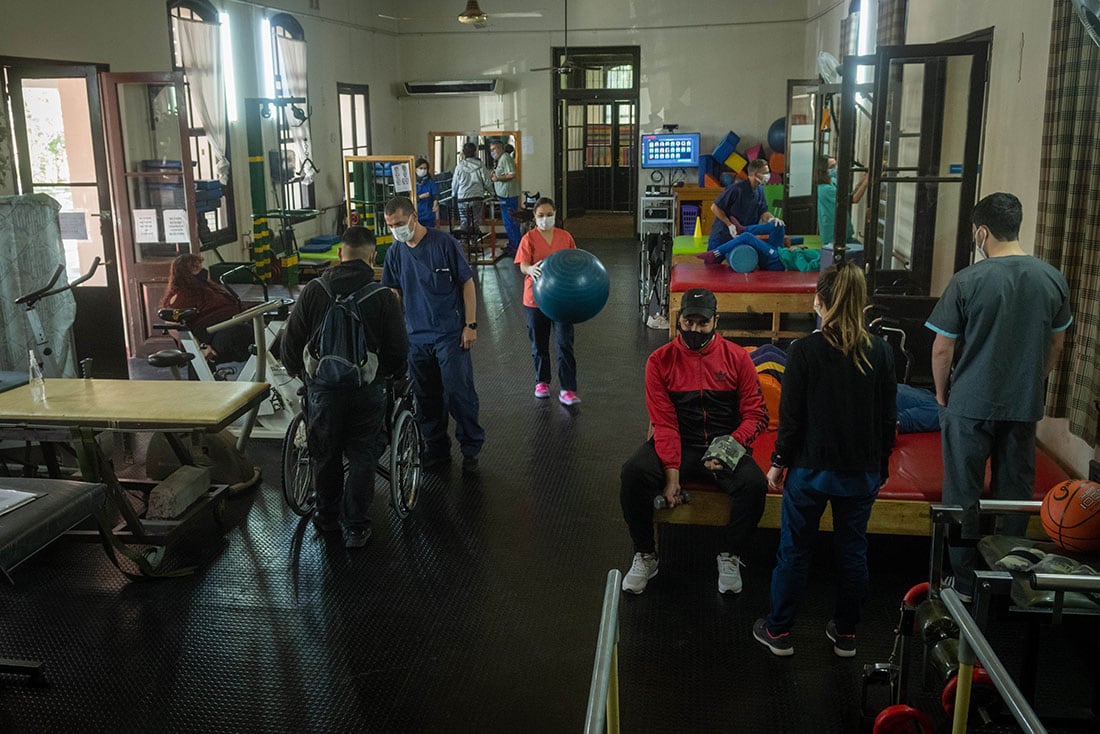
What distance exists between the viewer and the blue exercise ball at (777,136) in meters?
14.2

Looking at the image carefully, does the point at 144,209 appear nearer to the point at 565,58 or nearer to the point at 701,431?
the point at 701,431

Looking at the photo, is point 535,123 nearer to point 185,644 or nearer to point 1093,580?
point 185,644

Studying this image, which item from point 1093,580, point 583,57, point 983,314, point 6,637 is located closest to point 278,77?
point 583,57

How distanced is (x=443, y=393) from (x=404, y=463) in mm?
729

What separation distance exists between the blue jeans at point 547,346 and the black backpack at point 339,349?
7.06 feet

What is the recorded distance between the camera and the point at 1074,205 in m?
3.90

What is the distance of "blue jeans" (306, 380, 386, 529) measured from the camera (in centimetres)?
412

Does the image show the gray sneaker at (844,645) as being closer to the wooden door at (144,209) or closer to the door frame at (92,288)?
the door frame at (92,288)

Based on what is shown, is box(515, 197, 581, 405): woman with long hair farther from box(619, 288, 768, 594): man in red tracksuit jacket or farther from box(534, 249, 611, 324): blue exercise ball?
box(619, 288, 768, 594): man in red tracksuit jacket

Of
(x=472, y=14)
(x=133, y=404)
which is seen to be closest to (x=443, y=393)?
(x=133, y=404)

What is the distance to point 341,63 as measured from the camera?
13.6 meters

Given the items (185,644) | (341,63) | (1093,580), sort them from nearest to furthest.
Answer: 1. (1093,580)
2. (185,644)
3. (341,63)

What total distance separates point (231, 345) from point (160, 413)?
227 cm

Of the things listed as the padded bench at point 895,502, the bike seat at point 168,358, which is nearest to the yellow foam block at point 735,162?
the padded bench at point 895,502
